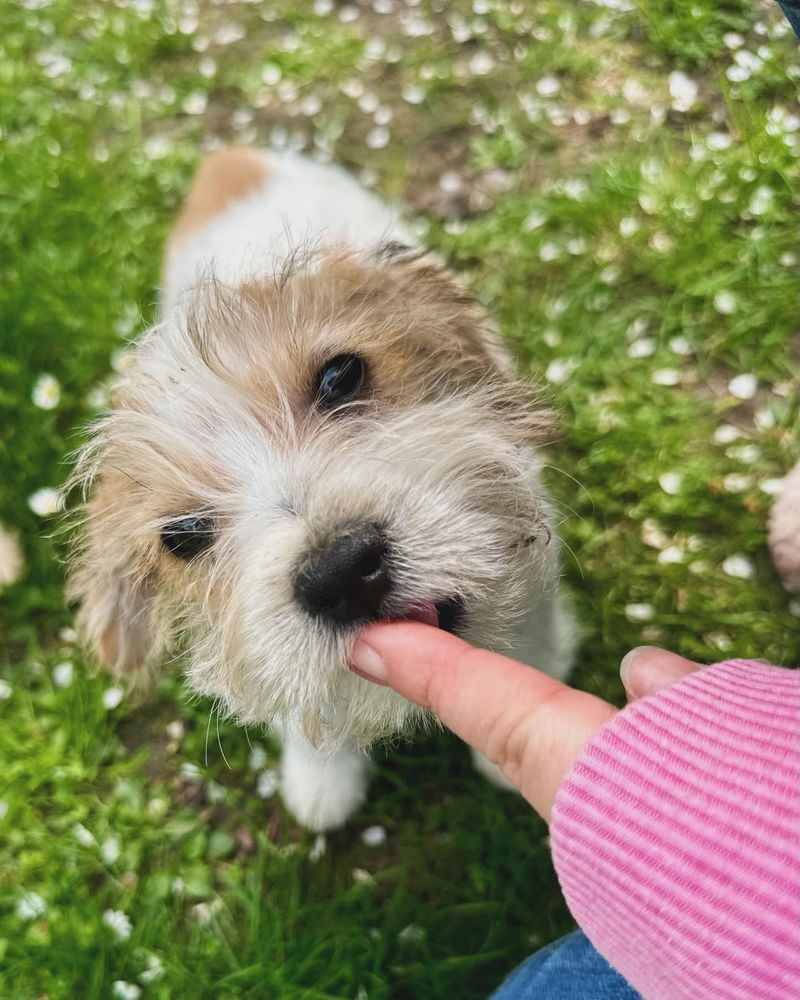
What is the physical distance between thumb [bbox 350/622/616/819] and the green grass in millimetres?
1440

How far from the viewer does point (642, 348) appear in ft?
10.7

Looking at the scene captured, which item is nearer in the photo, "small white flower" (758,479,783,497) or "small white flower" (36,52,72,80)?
"small white flower" (758,479,783,497)

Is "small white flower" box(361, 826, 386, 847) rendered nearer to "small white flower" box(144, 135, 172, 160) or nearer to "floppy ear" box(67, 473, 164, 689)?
"floppy ear" box(67, 473, 164, 689)

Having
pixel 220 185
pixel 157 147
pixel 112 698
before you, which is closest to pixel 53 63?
pixel 157 147

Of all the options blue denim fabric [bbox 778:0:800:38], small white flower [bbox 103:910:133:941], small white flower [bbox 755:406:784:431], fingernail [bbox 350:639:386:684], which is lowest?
small white flower [bbox 103:910:133:941]

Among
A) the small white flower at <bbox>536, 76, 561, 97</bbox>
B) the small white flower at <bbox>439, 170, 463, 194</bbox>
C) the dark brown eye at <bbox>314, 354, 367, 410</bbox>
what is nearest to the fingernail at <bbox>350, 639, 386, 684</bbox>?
the dark brown eye at <bbox>314, 354, 367, 410</bbox>

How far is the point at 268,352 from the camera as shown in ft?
6.19

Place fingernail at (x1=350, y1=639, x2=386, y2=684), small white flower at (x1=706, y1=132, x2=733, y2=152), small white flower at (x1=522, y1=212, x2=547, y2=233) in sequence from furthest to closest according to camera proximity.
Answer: small white flower at (x1=522, y1=212, x2=547, y2=233), small white flower at (x1=706, y1=132, x2=733, y2=152), fingernail at (x1=350, y1=639, x2=386, y2=684)

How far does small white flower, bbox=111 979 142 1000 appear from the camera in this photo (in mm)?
2541

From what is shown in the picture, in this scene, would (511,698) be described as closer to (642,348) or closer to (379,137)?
(642,348)

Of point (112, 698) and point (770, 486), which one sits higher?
point (770, 486)

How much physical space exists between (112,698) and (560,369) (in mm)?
2302

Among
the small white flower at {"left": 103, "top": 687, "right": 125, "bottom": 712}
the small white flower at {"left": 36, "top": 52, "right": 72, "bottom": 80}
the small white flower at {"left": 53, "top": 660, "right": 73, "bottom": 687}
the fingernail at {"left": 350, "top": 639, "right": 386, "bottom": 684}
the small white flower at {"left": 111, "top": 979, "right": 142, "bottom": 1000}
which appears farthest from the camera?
the small white flower at {"left": 36, "top": 52, "right": 72, "bottom": 80}

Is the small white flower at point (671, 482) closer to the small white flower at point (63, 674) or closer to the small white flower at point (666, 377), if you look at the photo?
the small white flower at point (666, 377)
